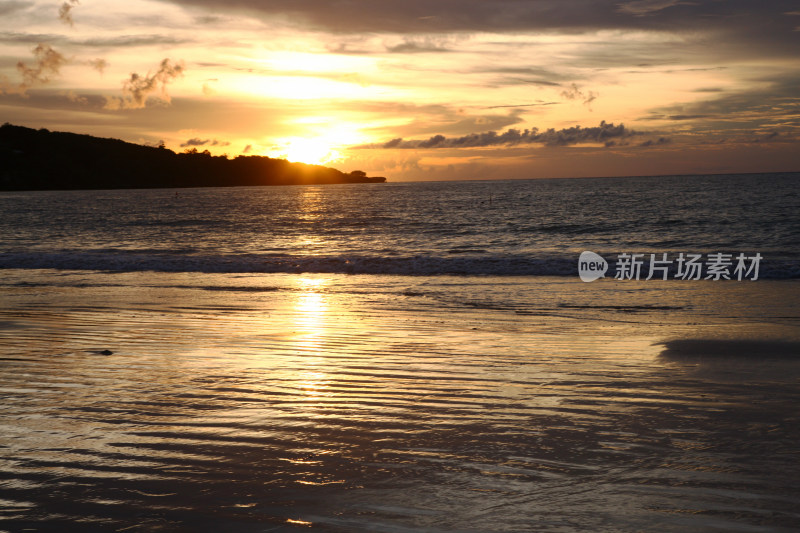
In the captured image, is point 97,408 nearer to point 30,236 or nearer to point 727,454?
point 727,454

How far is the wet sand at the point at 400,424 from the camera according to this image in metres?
3.94

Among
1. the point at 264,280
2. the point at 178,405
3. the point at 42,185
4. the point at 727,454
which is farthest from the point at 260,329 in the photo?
the point at 42,185
